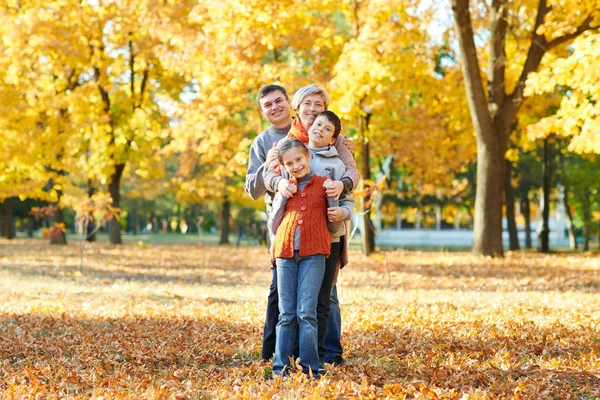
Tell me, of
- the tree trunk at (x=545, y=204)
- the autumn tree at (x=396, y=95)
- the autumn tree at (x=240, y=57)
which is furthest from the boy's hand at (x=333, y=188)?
the tree trunk at (x=545, y=204)

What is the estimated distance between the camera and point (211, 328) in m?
6.95

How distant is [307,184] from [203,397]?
143cm

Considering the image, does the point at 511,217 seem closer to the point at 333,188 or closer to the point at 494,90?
the point at 494,90

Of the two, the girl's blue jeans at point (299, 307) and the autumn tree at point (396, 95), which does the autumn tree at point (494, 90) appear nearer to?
the autumn tree at point (396, 95)

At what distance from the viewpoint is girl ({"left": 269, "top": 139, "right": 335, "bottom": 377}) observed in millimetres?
4457

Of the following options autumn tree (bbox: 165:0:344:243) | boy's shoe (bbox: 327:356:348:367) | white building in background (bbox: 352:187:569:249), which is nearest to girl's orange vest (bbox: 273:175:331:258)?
boy's shoe (bbox: 327:356:348:367)

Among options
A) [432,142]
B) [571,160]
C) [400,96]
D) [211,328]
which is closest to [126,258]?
[400,96]

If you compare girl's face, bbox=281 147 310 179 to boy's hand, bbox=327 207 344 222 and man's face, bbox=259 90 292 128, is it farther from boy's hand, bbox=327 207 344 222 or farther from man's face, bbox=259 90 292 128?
man's face, bbox=259 90 292 128

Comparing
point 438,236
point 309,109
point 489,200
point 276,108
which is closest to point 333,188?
point 309,109

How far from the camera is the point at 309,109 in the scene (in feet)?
15.6

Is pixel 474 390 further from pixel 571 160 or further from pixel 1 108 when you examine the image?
pixel 571 160

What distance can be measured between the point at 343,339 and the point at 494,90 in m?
11.4

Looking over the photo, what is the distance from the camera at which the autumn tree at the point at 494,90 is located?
15.6m

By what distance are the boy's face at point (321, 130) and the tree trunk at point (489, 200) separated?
39.4 feet
